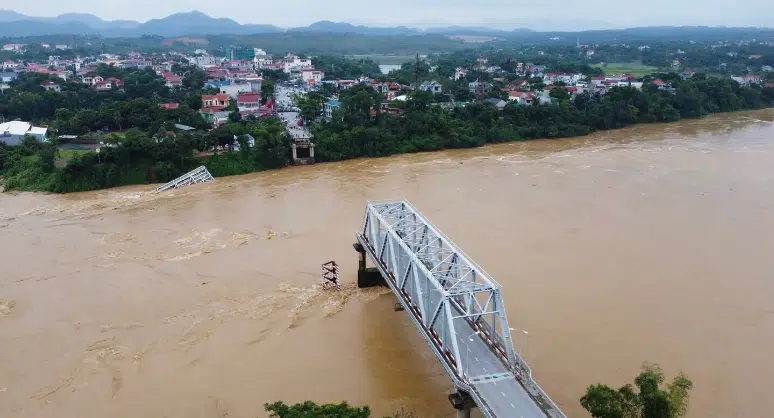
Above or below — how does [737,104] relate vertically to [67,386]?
above

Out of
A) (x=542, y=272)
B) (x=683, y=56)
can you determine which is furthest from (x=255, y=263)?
(x=683, y=56)

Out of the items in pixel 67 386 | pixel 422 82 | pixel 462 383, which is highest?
pixel 422 82

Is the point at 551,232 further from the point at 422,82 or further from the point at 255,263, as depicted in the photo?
the point at 422,82

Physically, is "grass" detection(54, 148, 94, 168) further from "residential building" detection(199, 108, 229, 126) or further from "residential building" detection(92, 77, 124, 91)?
"residential building" detection(92, 77, 124, 91)

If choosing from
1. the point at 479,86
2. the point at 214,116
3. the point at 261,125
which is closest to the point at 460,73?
the point at 479,86

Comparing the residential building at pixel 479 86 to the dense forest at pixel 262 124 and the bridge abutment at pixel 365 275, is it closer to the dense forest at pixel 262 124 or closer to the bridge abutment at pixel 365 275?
the dense forest at pixel 262 124

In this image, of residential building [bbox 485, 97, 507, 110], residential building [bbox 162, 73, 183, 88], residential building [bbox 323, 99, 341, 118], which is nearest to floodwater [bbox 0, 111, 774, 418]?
residential building [bbox 323, 99, 341, 118]
